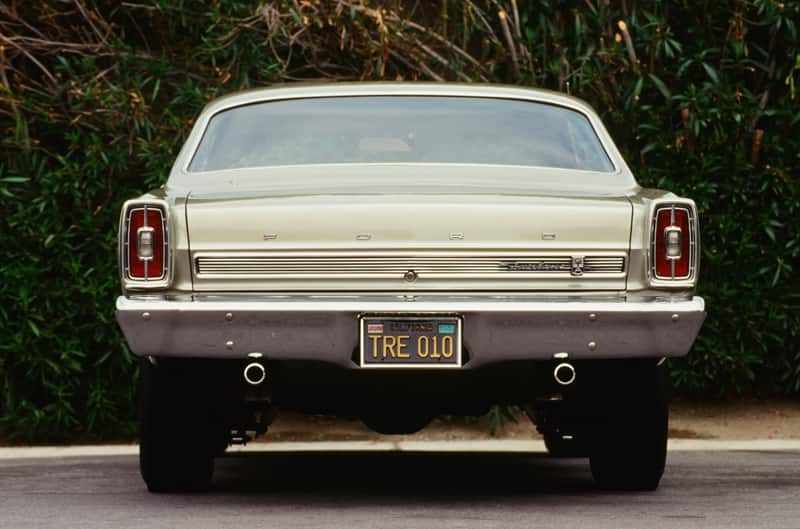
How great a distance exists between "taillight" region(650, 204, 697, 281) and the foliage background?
14.0 ft

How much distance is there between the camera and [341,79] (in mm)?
11164

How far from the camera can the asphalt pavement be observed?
573 cm

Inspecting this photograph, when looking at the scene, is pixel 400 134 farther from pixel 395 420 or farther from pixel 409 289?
pixel 395 420

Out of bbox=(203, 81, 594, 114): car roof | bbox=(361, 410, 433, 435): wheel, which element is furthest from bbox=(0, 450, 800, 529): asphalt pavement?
bbox=(203, 81, 594, 114): car roof

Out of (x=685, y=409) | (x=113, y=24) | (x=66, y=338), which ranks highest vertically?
(x=113, y=24)

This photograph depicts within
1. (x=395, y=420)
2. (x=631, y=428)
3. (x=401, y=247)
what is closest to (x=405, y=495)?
(x=395, y=420)

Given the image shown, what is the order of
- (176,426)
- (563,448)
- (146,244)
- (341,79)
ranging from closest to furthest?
(146,244)
(176,426)
(563,448)
(341,79)

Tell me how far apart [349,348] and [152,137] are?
537cm

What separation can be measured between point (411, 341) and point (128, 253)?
1100 millimetres

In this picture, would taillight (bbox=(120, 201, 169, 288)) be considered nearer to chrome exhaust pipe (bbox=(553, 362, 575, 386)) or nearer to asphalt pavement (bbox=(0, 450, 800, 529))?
asphalt pavement (bbox=(0, 450, 800, 529))

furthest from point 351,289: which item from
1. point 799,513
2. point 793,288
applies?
point 793,288

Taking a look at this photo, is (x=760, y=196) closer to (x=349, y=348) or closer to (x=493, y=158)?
(x=493, y=158)

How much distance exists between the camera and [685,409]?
10703 mm

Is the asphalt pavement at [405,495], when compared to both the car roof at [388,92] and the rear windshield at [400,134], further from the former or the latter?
the car roof at [388,92]
